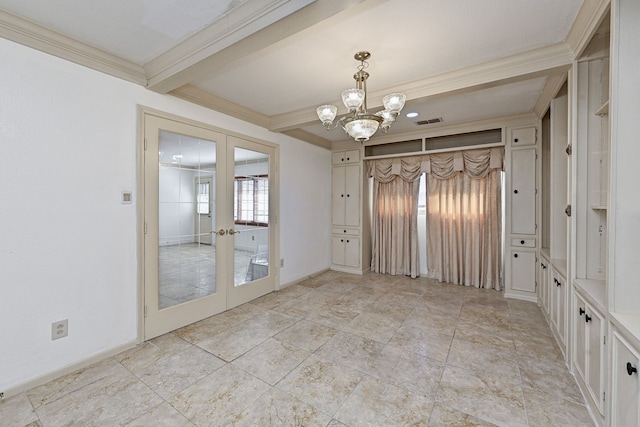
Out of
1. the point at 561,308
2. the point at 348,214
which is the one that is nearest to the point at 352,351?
the point at 561,308

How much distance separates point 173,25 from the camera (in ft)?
6.12

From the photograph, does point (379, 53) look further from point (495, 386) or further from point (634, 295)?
point (495, 386)

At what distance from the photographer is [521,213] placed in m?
3.65

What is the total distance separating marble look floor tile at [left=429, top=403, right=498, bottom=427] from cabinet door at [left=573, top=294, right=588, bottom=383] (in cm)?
83

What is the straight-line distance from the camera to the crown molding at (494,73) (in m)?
2.07

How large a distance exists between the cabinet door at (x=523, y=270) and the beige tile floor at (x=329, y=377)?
51 cm

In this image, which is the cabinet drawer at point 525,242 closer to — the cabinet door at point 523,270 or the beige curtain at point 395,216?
the cabinet door at point 523,270

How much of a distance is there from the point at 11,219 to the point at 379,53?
115 inches

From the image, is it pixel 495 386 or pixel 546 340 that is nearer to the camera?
pixel 495 386

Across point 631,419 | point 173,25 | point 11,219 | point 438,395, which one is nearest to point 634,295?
point 631,419

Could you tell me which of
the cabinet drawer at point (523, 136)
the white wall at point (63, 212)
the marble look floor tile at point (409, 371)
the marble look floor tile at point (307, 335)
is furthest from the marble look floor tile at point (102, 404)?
the cabinet drawer at point (523, 136)

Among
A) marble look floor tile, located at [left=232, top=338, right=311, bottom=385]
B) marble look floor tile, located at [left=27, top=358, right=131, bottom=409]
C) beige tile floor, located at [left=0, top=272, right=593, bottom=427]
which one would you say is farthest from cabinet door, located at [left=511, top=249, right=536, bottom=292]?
marble look floor tile, located at [left=27, top=358, right=131, bottom=409]

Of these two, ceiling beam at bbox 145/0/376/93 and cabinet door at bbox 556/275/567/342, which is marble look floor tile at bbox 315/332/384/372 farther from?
ceiling beam at bbox 145/0/376/93

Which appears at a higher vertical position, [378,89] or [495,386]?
[378,89]
